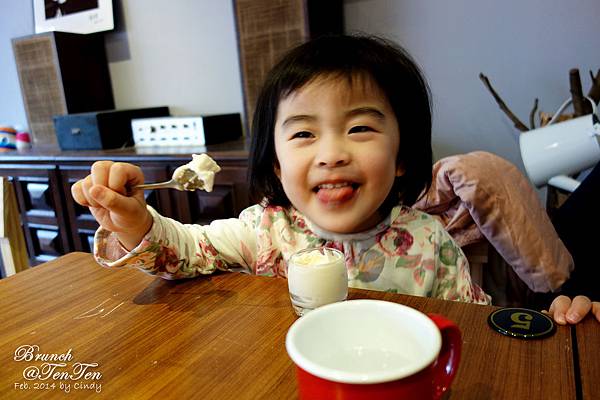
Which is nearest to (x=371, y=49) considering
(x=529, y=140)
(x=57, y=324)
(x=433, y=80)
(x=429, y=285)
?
(x=429, y=285)

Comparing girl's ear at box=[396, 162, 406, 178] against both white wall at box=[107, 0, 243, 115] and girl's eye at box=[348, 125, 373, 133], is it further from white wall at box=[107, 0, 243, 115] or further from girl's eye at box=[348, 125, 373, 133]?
white wall at box=[107, 0, 243, 115]

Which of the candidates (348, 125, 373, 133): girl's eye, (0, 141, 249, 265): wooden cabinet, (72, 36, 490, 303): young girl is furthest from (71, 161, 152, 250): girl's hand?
(0, 141, 249, 265): wooden cabinet

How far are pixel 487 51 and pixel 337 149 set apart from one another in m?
1.62

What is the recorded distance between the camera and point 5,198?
48.3 inches

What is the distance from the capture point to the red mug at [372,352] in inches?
11.5

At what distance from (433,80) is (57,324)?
1.96m

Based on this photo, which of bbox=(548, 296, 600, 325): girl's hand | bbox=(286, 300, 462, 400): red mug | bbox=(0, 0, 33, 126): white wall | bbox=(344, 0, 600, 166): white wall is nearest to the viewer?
bbox=(286, 300, 462, 400): red mug

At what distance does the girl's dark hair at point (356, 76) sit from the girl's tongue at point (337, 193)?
19 cm

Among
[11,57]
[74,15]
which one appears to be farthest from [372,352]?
[11,57]

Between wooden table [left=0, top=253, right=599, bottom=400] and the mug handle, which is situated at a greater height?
the mug handle

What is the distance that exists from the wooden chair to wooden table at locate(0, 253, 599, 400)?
1.83 feet

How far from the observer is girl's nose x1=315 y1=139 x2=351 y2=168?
743mm

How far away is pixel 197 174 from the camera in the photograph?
2.51 feet

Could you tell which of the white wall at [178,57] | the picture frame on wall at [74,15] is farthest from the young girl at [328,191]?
the picture frame on wall at [74,15]
